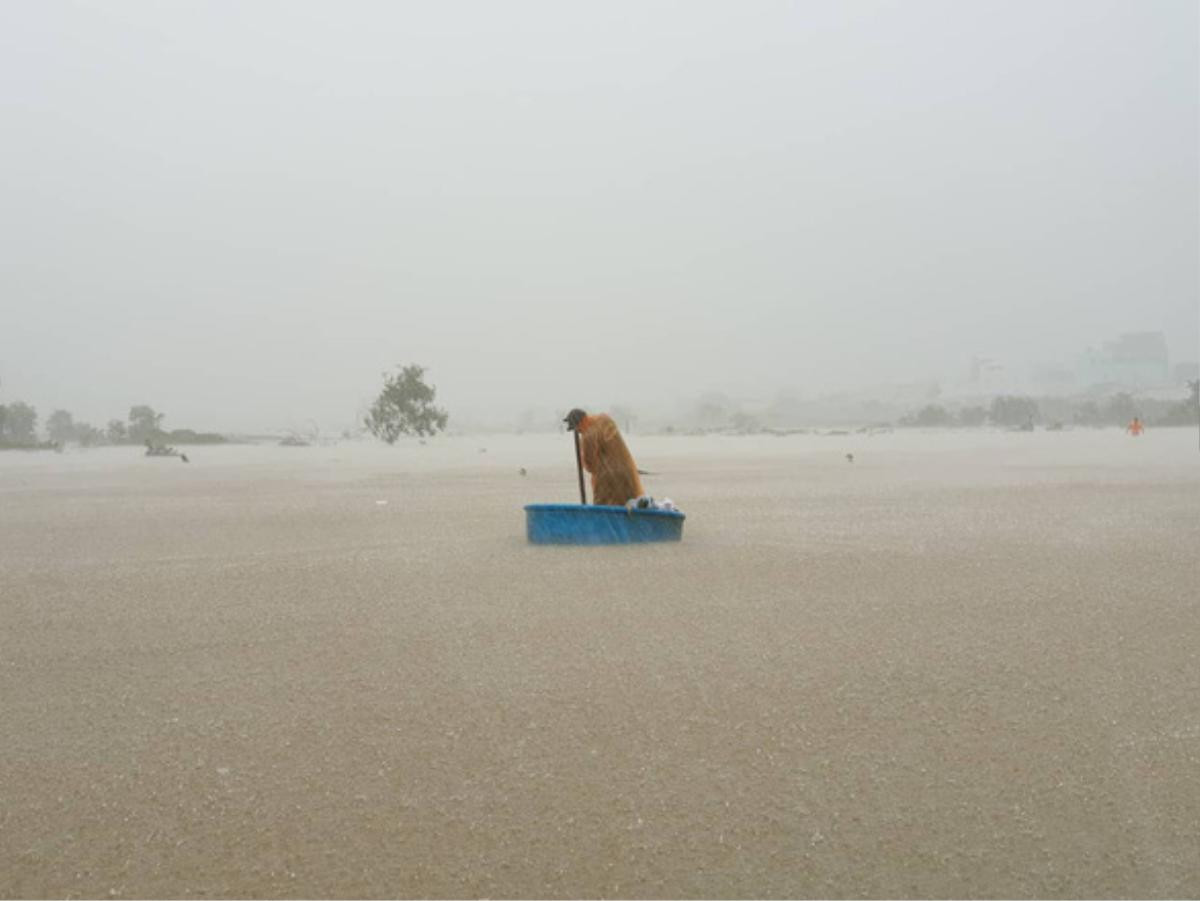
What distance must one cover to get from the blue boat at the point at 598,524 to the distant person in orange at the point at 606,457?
81cm

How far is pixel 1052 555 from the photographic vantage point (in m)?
8.08

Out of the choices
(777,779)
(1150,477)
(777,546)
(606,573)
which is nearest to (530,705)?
(777,779)

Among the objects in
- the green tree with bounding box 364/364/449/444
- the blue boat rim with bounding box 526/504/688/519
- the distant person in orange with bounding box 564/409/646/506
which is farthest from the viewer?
the green tree with bounding box 364/364/449/444

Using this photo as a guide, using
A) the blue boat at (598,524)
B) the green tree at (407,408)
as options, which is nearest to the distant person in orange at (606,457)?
the blue boat at (598,524)

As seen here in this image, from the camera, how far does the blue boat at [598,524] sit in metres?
8.83

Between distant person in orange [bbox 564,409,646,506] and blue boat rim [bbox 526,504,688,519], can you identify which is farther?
distant person in orange [bbox 564,409,646,506]

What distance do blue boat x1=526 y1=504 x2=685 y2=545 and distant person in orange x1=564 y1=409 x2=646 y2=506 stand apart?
31.7 inches

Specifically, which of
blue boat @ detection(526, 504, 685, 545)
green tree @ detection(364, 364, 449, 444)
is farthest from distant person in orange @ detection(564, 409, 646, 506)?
green tree @ detection(364, 364, 449, 444)

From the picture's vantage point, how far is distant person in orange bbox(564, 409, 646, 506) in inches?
381

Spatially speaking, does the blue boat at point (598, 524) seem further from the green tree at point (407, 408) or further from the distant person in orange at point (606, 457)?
the green tree at point (407, 408)

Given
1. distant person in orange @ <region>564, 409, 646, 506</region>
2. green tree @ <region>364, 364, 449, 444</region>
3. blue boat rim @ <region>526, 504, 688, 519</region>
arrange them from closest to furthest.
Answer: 1. blue boat rim @ <region>526, 504, 688, 519</region>
2. distant person in orange @ <region>564, 409, 646, 506</region>
3. green tree @ <region>364, 364, 449, 444</region>

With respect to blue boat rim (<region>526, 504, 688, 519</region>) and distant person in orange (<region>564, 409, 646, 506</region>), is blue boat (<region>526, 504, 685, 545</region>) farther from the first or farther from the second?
distant person in orange (<region>564, 409, 646, 506</region>)

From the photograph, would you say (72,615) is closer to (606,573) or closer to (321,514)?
(606,573)

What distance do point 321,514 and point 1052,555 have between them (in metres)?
9.53
